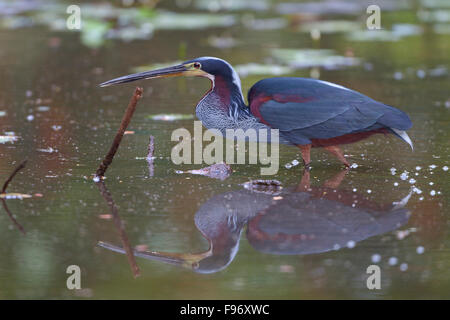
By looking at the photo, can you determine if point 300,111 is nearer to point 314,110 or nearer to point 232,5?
point 314,110

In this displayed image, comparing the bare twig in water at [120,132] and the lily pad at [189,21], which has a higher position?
the lily pad at [189,21]

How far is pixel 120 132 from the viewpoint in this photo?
5.64 meters

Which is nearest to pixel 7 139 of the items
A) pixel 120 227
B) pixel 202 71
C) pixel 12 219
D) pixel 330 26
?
pixel 202 71

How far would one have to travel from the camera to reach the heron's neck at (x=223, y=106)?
20.6ft

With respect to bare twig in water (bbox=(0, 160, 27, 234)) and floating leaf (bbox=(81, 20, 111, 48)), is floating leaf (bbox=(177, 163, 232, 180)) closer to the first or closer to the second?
bare twig in water (bbox=(0, 160, 27, 234))

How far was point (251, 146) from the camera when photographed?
22.9 feet

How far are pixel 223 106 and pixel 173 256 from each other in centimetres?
200

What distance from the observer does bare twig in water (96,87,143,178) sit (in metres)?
5.61

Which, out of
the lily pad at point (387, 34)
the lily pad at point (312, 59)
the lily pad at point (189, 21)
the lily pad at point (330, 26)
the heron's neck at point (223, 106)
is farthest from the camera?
the lily pad at point (189, 21)

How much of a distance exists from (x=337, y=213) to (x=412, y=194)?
2.24 ft

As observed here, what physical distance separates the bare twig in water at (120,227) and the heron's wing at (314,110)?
4.09ft

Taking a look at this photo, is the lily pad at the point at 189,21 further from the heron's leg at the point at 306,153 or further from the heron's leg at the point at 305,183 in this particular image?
the heron's leg at the point at 305,183

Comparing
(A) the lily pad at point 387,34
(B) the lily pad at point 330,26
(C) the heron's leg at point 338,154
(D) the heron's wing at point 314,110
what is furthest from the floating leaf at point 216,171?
(B) the lily pad at point 330,26

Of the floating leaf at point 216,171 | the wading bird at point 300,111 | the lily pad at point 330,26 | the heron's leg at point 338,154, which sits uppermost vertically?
the lily pad at point 330,26
